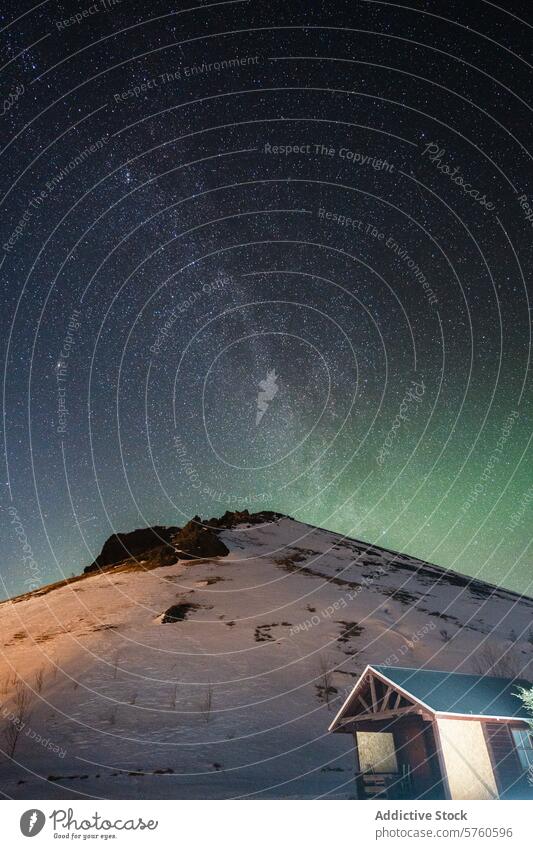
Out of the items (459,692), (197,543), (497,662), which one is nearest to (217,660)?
(497,662)

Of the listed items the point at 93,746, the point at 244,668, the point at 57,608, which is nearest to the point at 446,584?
the point at 244,668

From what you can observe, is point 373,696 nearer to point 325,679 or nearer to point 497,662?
point 325,679

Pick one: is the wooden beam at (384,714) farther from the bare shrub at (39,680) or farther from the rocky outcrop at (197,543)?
the rocky outcrop at (197,543)

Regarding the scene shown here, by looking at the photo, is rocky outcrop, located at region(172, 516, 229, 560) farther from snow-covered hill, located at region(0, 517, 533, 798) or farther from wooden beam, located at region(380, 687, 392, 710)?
wooden beam, located at region(380, 687, 392, 710)

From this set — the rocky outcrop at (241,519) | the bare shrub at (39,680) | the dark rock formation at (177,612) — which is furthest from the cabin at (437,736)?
the rocky outcrop at (241,519)

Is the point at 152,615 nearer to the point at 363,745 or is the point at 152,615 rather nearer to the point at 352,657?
the point at 352,657

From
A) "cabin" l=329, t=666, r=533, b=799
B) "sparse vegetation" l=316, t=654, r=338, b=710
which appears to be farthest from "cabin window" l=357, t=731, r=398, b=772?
"sparse vegetation" l=316, t=654, r=338, b=710
